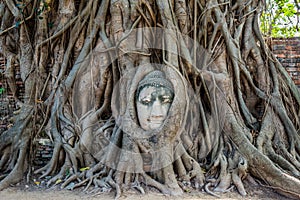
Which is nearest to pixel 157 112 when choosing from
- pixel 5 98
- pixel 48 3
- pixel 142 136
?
pixel 142 136

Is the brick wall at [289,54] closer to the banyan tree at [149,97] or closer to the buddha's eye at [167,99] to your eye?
the banyan tree at [149,97]

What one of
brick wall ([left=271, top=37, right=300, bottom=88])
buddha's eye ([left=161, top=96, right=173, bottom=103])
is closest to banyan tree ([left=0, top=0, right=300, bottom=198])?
buddha's eye ([left=161, top=96, right=173, bottom=103])

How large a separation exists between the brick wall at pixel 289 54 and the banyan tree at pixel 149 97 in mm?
660

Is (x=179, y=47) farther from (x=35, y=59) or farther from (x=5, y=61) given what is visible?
(x=5, y=61)

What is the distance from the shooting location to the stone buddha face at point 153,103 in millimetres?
3252

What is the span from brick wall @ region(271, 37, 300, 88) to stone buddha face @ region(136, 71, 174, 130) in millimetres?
2362

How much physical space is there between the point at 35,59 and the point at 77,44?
577 millimetres

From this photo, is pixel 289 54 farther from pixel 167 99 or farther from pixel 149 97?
pixel 149 97

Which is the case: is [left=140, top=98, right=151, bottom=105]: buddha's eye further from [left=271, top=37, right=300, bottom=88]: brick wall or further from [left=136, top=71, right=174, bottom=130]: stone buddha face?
[left=271, top=37, right=300, bottom=88]: brick wall

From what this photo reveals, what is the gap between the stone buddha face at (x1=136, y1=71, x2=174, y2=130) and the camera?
325cm

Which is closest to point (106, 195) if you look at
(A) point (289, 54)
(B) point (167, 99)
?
(B) point (167, 99)

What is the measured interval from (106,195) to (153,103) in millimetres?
1065

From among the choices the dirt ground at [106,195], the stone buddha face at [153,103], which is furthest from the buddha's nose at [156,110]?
the dirt ground at [106,195]

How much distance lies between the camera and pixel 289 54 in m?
4.70
